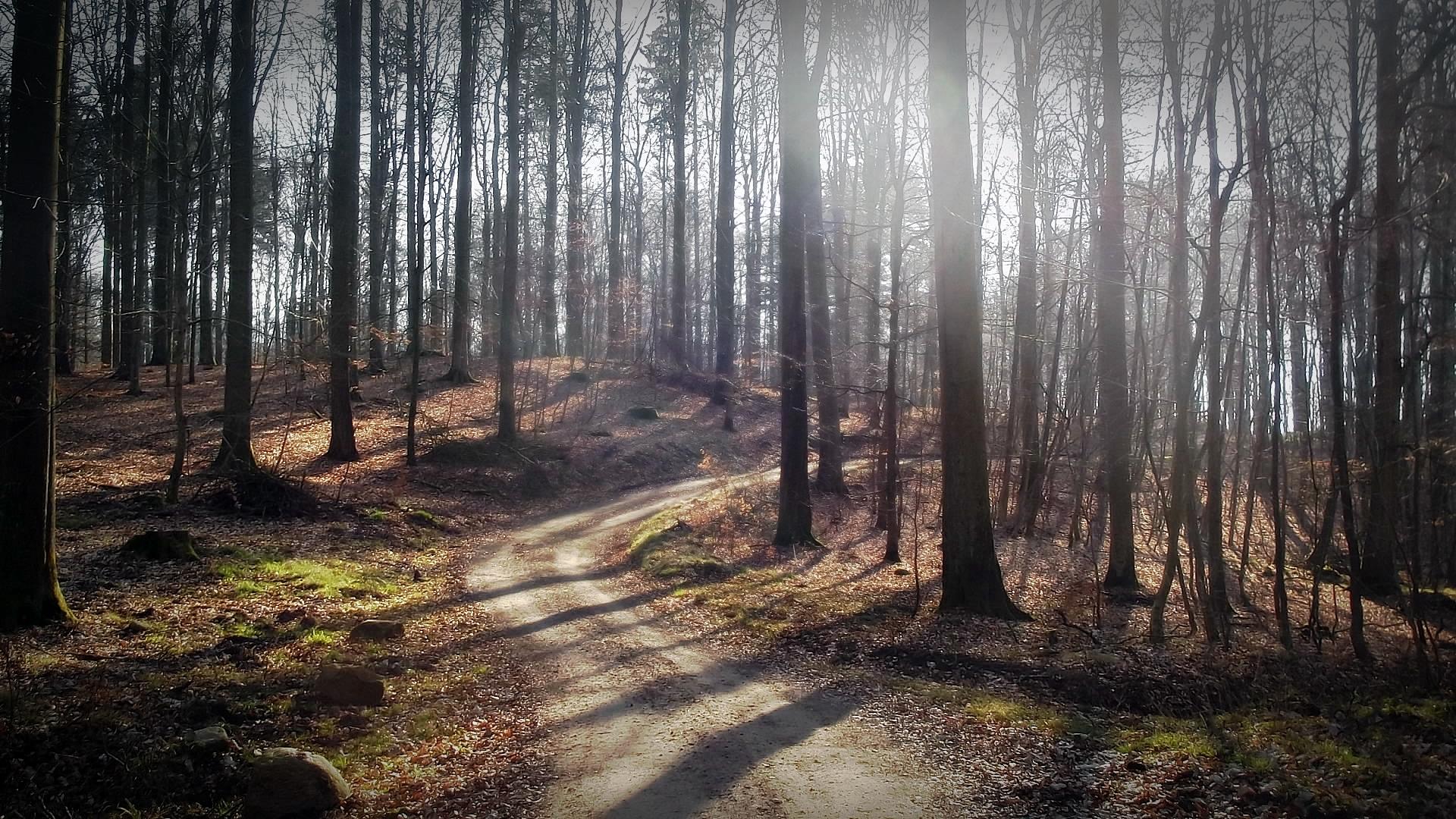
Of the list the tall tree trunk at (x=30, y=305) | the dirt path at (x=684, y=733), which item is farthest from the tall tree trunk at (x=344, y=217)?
the tall tree trunk at (x=30, y=305)

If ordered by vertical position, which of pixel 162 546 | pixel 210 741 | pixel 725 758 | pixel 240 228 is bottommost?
pixel 725 758

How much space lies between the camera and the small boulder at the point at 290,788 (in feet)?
16.7

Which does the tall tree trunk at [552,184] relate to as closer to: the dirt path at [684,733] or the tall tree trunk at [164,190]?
the tall tree trunk at [164,190]

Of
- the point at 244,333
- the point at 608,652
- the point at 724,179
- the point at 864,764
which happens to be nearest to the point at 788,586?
the point at 608,652

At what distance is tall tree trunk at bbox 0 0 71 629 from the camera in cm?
754

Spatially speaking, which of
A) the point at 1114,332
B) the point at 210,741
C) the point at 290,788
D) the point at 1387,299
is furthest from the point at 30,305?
the point at 1387,299

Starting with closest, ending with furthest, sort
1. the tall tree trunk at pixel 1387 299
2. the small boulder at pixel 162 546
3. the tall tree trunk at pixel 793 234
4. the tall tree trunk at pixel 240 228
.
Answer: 1. the tall tree trunk at pixel 1387 299
2. the small boulder at pixel 162 546
3. the tall tree trunk at pixel 793 234
4. the tall tree trunk at pixel 240 228

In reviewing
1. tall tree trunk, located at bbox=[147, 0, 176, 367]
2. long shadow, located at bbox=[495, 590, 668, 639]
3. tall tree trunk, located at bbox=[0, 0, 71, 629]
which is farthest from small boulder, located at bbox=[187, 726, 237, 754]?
tall tree trunk, located at bbox=[147, 0, 176, 367]

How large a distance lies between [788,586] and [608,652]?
12.8ft

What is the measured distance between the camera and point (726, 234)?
31672 mm

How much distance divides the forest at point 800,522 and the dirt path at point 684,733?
5cm

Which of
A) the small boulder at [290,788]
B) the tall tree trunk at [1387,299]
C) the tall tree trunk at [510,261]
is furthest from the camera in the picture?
the tall tree trunk at [510,261]

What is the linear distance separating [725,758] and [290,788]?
2.96m

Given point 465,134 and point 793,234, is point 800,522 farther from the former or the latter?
point 465,134
